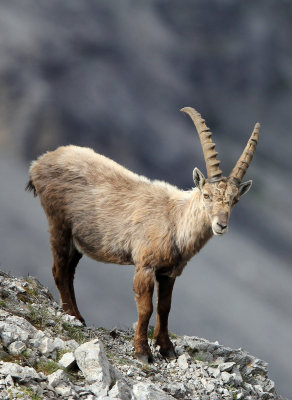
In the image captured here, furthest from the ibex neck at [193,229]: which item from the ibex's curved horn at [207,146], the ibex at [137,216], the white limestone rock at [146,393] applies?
the white limestone rock at [146,393]

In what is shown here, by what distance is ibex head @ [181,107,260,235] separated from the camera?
35.3 feet

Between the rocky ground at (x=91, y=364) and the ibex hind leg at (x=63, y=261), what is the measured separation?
413 mm

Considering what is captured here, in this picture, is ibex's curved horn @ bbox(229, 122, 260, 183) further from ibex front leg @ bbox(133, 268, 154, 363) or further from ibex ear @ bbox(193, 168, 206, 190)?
ibex front leg @ bbox(133, 268, 154, 363)

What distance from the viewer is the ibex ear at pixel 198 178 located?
11359 millimetres

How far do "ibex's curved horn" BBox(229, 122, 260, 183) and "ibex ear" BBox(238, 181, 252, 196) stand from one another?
13 cm

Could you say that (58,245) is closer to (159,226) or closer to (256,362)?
(159,226)

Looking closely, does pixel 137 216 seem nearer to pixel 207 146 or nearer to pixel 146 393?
pixel 207 146

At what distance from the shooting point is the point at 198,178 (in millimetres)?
11516

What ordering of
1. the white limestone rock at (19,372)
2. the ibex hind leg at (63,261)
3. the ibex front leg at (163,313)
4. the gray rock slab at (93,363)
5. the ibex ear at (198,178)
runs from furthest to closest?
the ibex hind leg at (63,261) → the ibex front leg at (163,313) → the ibex ear at (198,178) → the gray rock slab at (93,363) → the white limestone rock at (19,372)

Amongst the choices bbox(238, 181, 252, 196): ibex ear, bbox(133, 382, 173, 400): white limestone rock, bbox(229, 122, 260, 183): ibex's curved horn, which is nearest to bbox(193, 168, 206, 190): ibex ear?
bbox(229, 122, 260, 183): ibex's curved horn

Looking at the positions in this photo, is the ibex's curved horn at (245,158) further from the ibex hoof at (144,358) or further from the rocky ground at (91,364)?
the rocky ground at (91,364)

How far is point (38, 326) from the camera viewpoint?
11.5 metres

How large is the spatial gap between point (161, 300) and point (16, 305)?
3.22 m

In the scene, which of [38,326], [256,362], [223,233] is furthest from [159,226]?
[256,362]
